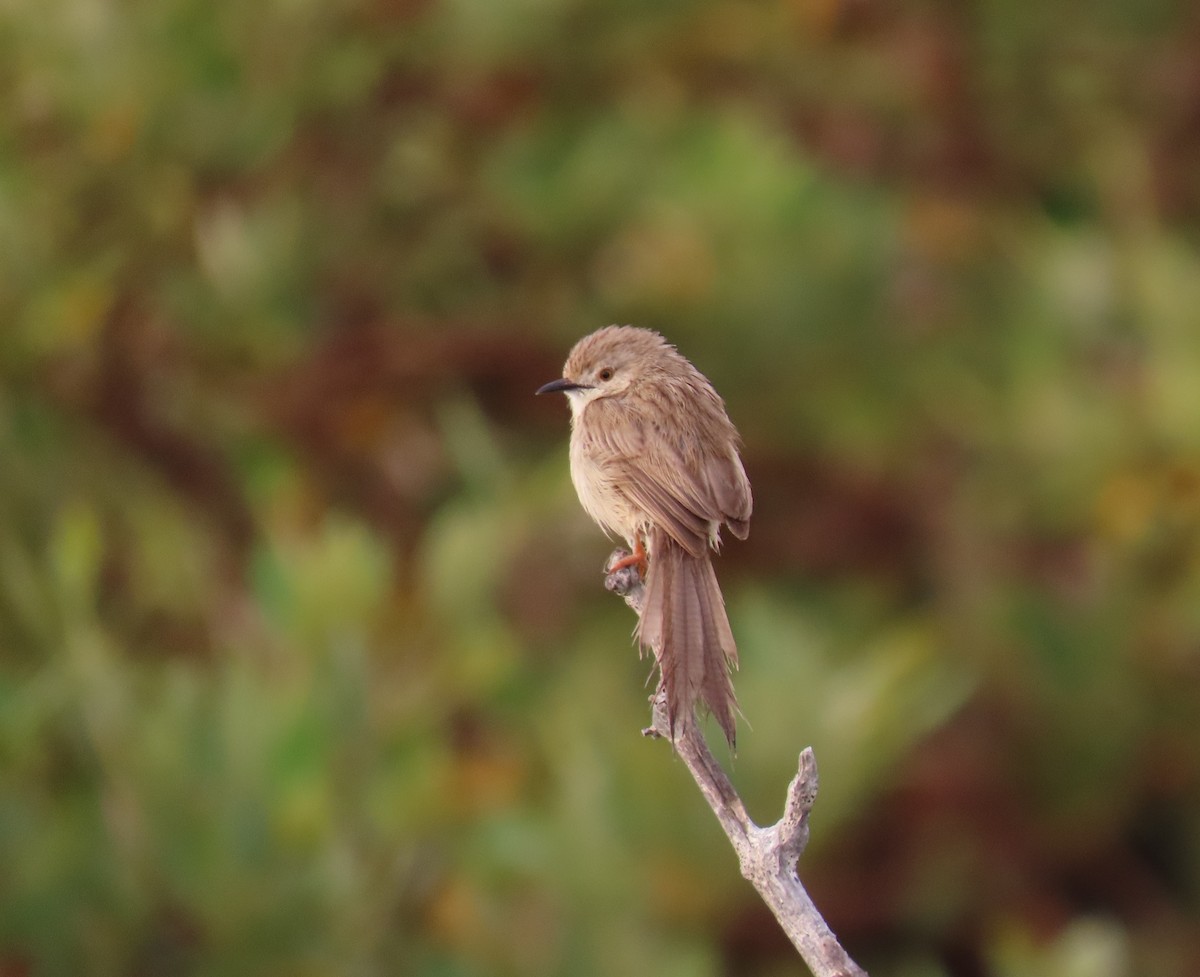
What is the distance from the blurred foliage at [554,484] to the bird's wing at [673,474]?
67.3 inches

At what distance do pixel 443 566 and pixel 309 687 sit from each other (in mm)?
772

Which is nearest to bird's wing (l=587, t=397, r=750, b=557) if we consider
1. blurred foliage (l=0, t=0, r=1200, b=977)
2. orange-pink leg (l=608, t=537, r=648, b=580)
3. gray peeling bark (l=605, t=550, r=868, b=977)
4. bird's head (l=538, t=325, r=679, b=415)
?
orange-pink leg (l=608, t=537, r=648, b=580)

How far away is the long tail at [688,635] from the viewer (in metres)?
2.38

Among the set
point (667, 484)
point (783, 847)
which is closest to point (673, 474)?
point (667, 484)

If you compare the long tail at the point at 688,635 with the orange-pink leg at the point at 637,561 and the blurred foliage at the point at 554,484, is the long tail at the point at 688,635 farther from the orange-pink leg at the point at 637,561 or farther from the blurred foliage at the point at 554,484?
the blurred foliage at the point at 554,484

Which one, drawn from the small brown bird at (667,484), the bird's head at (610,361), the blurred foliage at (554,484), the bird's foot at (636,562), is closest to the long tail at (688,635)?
the small brown bird at (667,484)

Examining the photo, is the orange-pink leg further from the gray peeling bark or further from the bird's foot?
the gray peeling bark

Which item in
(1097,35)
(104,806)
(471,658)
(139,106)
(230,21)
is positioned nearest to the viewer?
(104,806)

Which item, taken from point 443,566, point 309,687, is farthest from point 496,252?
point 309,687

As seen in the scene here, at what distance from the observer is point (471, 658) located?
5402mm

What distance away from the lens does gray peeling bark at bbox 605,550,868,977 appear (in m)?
2.01

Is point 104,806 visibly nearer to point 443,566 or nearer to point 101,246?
point 443,566

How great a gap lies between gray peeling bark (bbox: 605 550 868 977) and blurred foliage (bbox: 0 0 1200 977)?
98.1 inches

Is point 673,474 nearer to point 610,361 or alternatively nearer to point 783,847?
point 610,361
